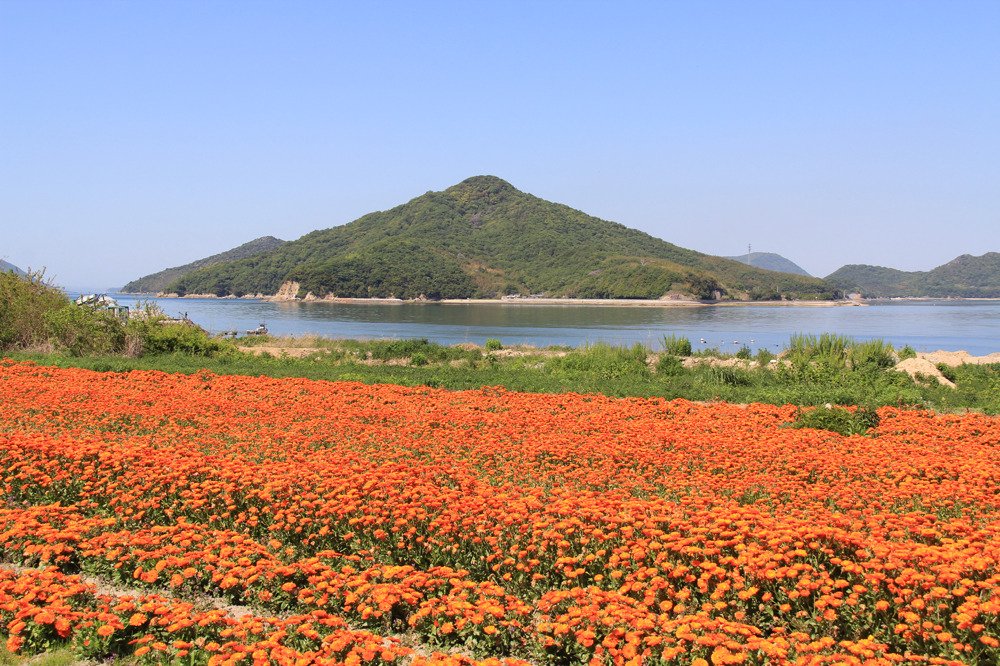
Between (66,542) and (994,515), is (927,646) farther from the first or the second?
(66,542)

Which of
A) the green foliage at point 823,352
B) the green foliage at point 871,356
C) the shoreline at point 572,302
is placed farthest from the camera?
the shoreline at point 572,302

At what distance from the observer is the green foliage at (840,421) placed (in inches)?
482

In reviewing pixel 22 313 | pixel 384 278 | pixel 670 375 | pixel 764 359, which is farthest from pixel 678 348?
pixel 384 278

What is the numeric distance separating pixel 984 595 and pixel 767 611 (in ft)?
4.70

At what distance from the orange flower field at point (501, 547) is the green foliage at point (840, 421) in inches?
40.5

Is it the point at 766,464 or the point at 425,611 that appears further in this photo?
the point at 766,464

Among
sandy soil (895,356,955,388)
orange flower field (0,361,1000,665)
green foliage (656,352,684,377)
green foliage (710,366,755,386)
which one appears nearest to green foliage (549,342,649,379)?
green foliage (656,352,684,377)

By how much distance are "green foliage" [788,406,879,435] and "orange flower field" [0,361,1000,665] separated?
1029mm

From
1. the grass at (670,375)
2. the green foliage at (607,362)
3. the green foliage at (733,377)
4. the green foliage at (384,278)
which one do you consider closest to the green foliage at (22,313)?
the grass at (670,375)

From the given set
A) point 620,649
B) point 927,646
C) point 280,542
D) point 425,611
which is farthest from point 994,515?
point 280,542

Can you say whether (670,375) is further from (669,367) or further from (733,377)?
(733,377)

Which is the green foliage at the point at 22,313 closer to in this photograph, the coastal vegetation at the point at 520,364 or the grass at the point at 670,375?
the coastal vegetation at the point at 520,364

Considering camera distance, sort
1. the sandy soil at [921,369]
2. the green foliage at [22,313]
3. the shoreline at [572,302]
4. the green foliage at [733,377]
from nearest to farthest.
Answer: the green foliage at [733,377] < the sandy soil at [921,369] < the green foliage at [22,313] < the shoreline at [572,302]

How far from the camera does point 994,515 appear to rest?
716 cm
